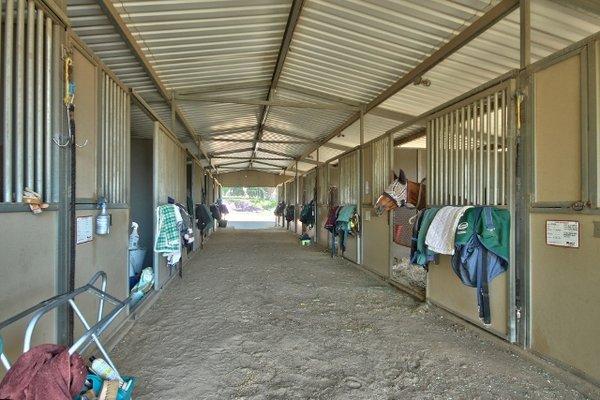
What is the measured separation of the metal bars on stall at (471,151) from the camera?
2502 mm

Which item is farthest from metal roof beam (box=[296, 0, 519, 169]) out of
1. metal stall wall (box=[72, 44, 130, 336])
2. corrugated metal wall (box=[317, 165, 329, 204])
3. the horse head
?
metal stall wall (box=[72, 44, 130, 336])

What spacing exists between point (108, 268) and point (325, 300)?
6.74 ft

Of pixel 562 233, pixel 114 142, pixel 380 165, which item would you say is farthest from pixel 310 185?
pixel 562 233

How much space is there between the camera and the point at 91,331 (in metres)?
1.23

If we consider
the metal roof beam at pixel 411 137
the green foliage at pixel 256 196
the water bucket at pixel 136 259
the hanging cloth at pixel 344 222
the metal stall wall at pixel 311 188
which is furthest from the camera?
the green foliage at pixel 256 196

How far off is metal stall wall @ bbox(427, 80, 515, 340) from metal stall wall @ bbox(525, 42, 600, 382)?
0.18m

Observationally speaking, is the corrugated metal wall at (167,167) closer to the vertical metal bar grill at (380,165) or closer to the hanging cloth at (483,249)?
the vertical metal bar grill at (380,165)

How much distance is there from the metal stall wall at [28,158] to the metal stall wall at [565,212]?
2867 millimetres

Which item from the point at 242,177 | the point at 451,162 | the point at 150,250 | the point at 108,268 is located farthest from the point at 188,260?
the point at 242,177

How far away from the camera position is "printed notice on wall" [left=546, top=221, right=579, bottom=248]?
1.92 metres

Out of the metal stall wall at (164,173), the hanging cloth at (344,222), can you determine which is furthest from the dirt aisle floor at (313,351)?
the hanging cloth at (344,222)

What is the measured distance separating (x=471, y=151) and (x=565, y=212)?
38.1 inches

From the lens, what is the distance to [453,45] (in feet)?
11.0

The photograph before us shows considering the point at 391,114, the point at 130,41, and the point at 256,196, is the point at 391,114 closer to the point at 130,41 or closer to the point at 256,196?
the point at 130,41
